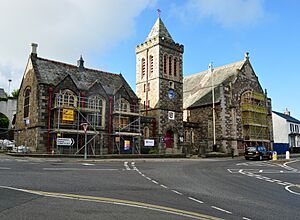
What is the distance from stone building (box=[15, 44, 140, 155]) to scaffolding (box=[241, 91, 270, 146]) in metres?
17.6

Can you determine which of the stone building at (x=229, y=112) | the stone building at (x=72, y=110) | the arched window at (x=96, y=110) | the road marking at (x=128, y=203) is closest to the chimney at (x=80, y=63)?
the stone building at (x=72, y=110)

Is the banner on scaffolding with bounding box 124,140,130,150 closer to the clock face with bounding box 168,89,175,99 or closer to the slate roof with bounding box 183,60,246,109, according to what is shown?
the clock face with bounding box 168,89,175,99

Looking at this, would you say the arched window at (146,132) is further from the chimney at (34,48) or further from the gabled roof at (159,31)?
the chimney at (34,48)

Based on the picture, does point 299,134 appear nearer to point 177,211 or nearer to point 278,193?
point 278,193

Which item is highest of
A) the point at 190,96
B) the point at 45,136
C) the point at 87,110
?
the point at 190,96

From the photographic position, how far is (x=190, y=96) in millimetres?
49594

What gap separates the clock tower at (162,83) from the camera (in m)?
37.9

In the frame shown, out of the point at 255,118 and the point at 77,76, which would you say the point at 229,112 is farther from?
the point at 77,76

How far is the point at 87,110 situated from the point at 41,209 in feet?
79.3

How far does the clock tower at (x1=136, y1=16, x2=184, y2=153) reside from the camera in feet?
124

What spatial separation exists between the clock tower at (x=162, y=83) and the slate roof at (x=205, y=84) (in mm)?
6232

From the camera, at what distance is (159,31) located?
40.7 meters

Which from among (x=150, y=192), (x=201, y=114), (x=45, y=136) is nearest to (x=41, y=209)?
(x=150, y=192)

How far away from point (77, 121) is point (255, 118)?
2795 centimetres
